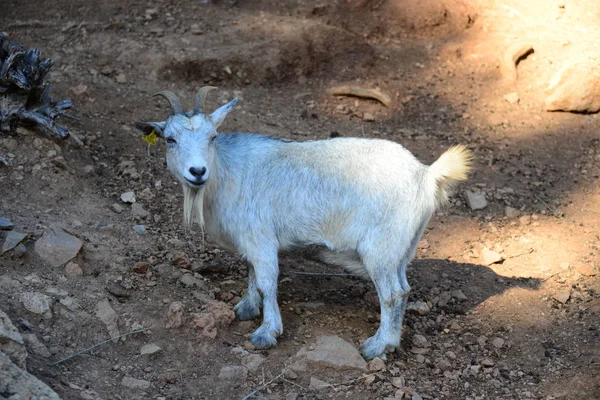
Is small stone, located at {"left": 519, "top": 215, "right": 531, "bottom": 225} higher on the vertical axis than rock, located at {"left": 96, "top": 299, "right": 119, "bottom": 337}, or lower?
lower

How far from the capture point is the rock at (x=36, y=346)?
17.8 feet

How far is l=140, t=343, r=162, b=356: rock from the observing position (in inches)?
229

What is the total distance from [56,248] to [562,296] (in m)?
4.39

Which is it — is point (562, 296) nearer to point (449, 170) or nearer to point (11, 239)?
point (449, 170)

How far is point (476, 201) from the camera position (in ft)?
27.4

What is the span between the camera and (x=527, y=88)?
1012 centimetres

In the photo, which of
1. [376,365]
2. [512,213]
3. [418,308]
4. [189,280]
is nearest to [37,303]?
[189,280]

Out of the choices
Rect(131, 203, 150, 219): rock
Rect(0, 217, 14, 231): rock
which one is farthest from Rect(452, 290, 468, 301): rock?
Rect(0, 217, 14, 231): rock

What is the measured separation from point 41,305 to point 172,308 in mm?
974

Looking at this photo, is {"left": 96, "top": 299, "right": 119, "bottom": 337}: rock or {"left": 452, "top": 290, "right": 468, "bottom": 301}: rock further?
{"left": 452, "top": 290, "right": 468, "bottom": 301}: rock

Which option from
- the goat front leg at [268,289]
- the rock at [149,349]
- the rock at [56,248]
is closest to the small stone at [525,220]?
the goat front leg at [268,289]

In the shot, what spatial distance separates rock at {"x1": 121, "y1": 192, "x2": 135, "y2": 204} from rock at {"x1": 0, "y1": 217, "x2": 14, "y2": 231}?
4.55 ft

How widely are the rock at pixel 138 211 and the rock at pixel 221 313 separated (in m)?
1.60

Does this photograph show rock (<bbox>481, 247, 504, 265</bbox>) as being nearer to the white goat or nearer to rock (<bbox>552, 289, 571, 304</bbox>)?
rock (<bbox>552, 289, 571, 304</bbox>)
